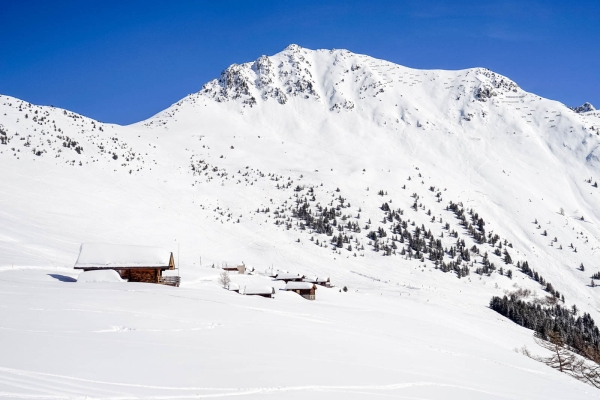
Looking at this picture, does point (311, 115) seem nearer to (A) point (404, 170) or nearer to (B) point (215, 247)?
(A) point (404, 170)

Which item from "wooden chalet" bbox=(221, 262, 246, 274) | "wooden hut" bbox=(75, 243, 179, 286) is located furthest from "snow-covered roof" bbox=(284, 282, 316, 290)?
"wooden hut" bbox=(75, 243, 179, 286)

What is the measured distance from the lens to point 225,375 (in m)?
8.73

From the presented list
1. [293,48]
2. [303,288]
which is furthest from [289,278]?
[293,48]

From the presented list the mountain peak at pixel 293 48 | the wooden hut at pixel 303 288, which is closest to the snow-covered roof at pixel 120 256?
the wooden hut at pixel 303 288

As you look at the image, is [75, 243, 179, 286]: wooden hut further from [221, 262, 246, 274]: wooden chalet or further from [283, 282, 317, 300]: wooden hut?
[221, 262, 246, 274]: wooden chalet

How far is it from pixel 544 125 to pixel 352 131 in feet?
220

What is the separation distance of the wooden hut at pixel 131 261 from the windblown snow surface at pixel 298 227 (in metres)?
1.73

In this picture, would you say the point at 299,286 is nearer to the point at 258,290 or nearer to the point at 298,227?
the point at 258,290

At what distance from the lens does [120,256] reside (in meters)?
31.5

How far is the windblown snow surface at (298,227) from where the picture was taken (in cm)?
984

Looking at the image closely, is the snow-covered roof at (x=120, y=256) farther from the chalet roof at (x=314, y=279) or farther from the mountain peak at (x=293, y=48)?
the mountain peak at (x=293, y=48)

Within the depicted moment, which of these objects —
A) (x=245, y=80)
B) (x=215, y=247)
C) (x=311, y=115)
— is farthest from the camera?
(x=245, y=80)

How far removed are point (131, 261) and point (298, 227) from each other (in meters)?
52.3

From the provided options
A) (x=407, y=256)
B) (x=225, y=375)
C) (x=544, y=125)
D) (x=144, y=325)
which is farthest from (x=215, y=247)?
(x=544, y=125)
